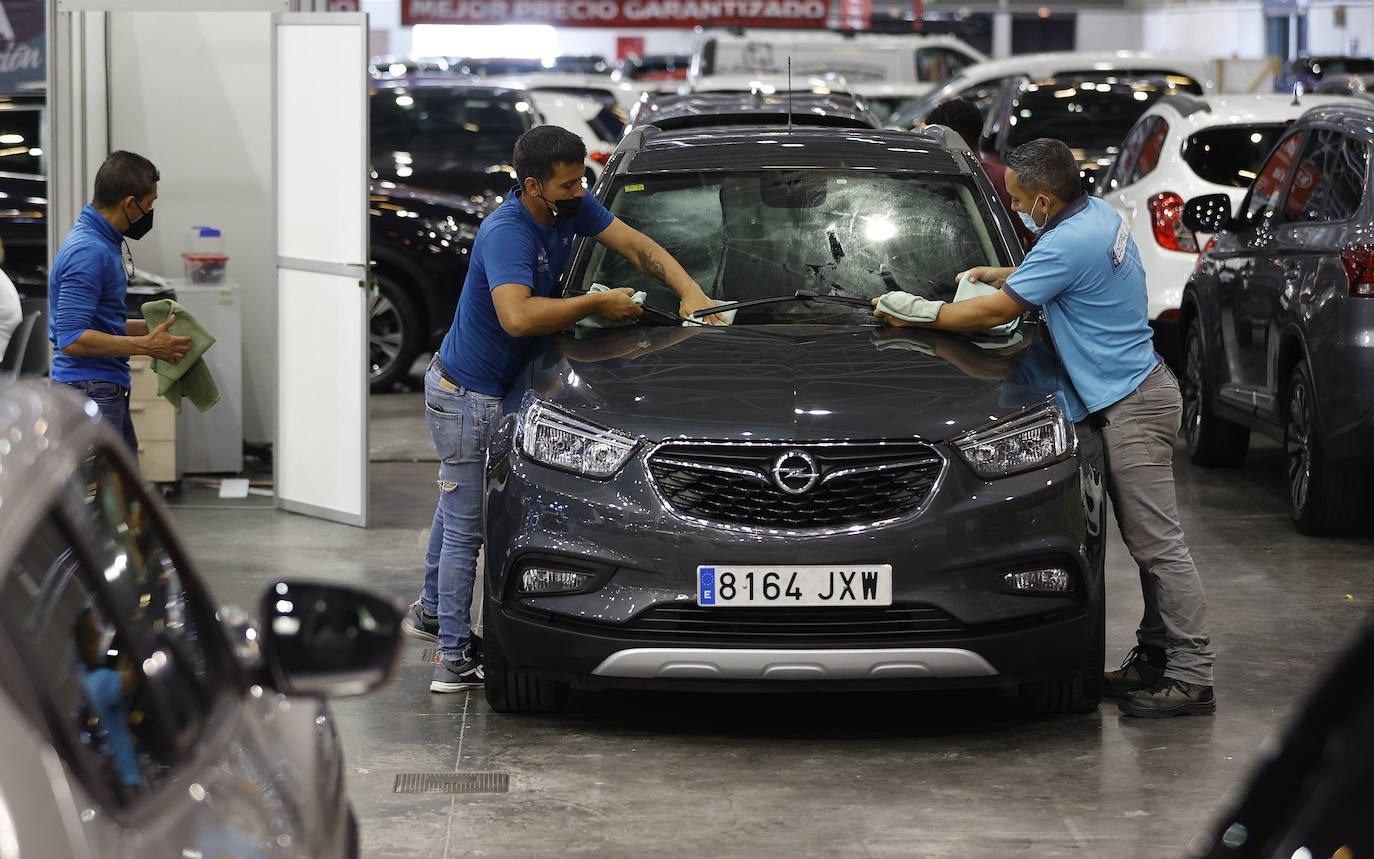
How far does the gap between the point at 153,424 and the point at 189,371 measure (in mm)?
1064

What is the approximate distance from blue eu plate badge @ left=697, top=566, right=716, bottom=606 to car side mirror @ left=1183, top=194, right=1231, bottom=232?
446 cm

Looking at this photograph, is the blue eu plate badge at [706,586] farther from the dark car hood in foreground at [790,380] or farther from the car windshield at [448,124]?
the car windshield at [448,124]

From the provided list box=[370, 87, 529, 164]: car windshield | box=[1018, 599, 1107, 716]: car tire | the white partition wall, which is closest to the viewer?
box=[1018, 599, 1107, 716]: car tire

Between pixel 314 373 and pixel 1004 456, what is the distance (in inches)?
173

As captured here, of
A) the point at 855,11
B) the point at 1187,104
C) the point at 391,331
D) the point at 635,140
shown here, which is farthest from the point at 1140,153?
the point at 855,11

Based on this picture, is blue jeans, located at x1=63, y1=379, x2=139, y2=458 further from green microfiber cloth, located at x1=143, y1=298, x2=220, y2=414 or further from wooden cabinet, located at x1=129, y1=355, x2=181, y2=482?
wooden cabinet, located at x1=129, y1=355, x2=181, y2=482

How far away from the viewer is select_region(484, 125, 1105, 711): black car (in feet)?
16.5

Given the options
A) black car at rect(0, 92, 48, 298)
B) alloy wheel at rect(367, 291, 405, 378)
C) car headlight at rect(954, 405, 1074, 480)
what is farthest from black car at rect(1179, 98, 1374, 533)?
black car at rect(0, 92, 48, 298)

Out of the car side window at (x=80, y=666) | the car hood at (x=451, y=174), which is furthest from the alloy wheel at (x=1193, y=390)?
the car side window at (x=80, y=666)

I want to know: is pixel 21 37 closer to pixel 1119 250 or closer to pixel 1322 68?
pixel 1119 250

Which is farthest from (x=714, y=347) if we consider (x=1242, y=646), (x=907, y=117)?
(x=907, y=117)

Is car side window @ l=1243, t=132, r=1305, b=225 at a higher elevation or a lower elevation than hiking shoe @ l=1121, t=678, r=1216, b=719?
higher

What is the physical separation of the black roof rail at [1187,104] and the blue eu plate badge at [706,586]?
7273 millimetres

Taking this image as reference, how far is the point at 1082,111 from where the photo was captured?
607 inches
